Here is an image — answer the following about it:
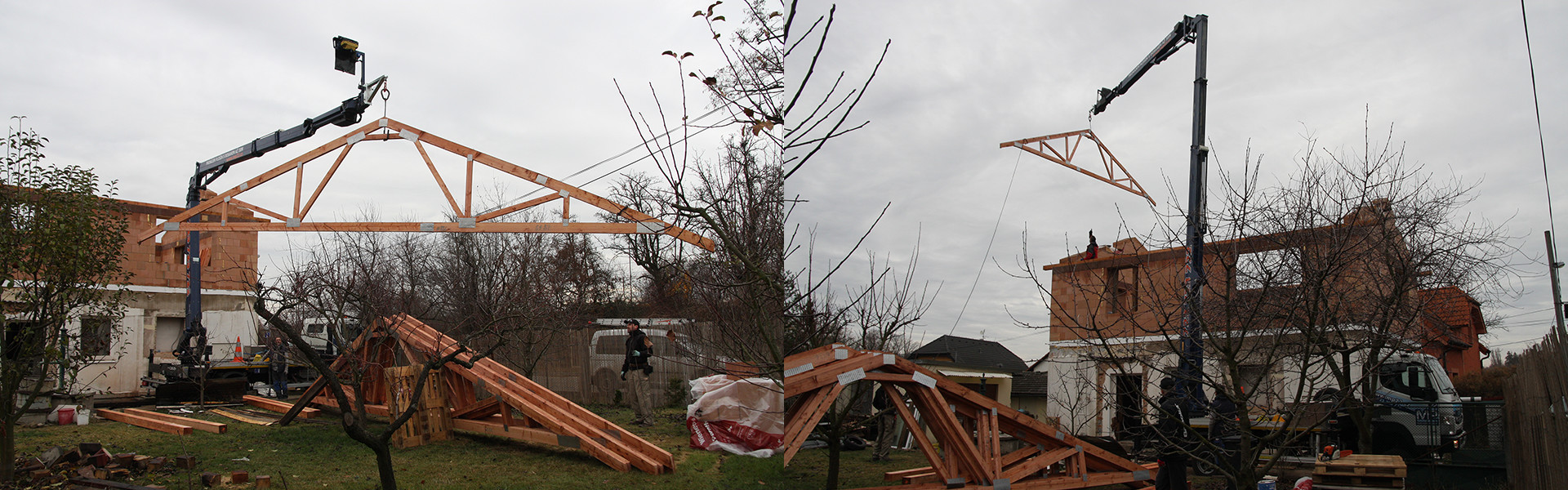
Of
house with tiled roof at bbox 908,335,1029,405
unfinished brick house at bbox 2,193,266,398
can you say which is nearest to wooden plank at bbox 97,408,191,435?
unfinished brick house at bbox 2,193,266,398

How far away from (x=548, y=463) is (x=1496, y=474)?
14.6 feet

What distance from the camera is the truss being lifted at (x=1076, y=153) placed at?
2.89m

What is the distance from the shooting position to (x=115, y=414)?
6.72 m

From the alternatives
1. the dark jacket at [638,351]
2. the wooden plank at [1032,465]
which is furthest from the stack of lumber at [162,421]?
the wooden plank at [1032,465]

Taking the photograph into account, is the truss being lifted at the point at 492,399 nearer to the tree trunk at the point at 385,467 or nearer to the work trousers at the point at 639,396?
the work trousers at the point at 639,396

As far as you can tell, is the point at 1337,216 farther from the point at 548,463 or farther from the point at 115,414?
the point at 115,414

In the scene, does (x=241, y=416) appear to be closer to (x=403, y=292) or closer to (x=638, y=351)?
(x=403, y=292)


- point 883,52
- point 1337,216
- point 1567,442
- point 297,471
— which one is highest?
point 883,52

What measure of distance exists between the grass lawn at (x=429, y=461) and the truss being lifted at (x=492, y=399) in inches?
3.1

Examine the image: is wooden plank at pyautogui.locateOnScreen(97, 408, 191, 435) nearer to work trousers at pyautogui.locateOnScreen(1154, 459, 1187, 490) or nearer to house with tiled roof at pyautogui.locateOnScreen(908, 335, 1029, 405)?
house with tiled roof at pyautogui.locateOnScreen(908, 335, 1029, 405)

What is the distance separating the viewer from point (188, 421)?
597cm

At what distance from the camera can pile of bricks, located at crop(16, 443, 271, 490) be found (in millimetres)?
4676

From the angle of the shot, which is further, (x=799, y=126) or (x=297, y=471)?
(x=297, y=471)

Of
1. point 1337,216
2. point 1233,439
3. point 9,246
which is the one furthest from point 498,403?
point 1337,216
